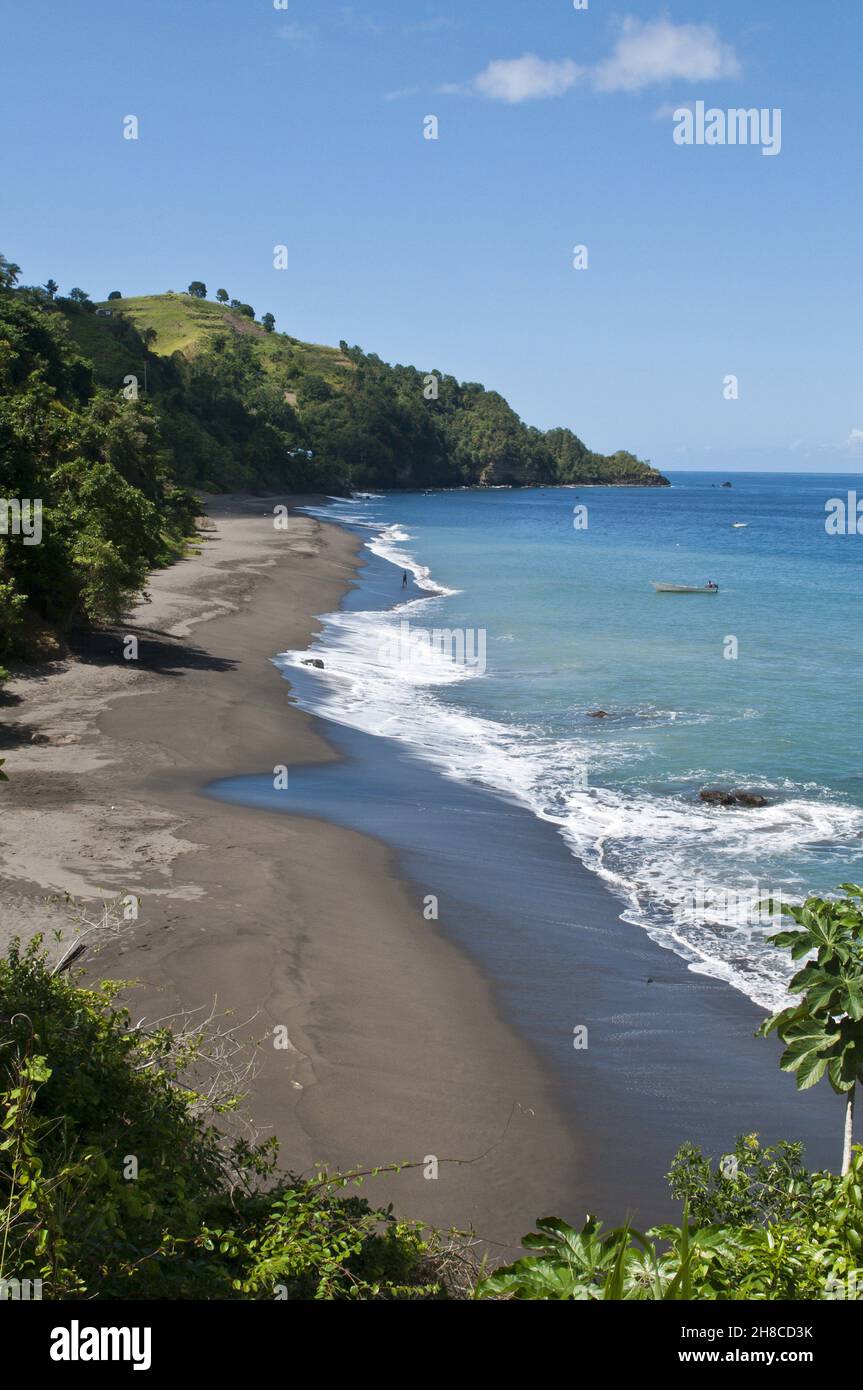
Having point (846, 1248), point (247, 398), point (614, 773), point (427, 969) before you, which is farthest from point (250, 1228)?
point (247, 398)

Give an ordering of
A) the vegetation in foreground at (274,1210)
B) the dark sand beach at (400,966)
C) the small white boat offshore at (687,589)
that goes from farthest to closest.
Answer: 1. the small white boat offshore at (687,589)
2. the dark sand beach at (400,966)
3. the vegetation in foreground at (274,1210)

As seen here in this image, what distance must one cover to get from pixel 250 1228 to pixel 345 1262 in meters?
0.57

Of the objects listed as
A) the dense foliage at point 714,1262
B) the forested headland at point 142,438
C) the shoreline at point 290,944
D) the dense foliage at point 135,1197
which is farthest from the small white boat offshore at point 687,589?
the dense foliage at point 714,1262

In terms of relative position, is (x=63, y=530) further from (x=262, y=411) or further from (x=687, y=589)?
(x=262, y=411)

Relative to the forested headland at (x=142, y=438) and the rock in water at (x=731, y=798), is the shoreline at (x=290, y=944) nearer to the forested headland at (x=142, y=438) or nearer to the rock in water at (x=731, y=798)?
the forested headland at (x=142, y=438)

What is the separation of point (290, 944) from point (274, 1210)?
7.27 meters

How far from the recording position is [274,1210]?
6.40 meters

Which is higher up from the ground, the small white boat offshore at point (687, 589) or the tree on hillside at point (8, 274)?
the tree on hillside at point (8, 274)

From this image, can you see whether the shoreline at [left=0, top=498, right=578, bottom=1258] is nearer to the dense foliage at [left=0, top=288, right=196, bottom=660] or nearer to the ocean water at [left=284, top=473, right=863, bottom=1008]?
the dense foliage at [left=0, top=288, right=196, bottom=660]

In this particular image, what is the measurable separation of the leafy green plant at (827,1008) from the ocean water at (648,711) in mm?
9275

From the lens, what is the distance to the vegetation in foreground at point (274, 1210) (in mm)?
3836

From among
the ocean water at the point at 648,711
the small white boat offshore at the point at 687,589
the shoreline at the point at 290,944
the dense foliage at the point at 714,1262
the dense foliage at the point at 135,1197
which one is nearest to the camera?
the dense foliage at the point at 714,1262

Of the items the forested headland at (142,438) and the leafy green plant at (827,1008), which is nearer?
the leafy green plant at (827,1008)

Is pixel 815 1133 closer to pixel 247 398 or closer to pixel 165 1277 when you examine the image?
pixel 165 1277
